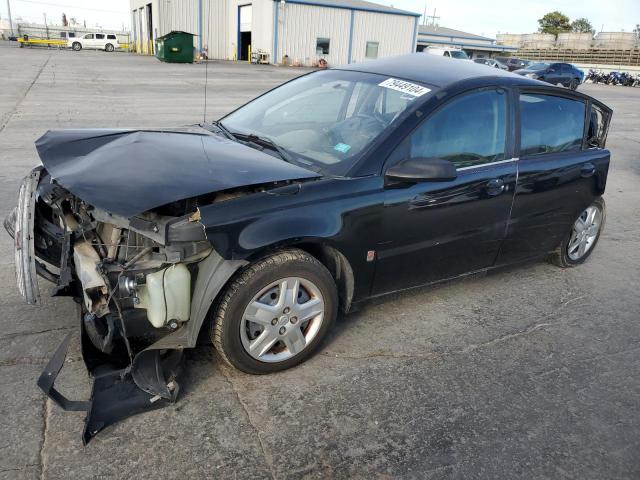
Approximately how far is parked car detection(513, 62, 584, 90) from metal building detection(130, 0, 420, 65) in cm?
1128

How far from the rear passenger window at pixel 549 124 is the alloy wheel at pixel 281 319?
76.6 inches

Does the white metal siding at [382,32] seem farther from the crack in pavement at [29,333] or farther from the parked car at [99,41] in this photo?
the crack in pavement at [29,333]

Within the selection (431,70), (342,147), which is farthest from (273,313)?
(431,70)

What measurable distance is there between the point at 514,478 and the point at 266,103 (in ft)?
9.98

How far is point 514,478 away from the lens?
2352 mm

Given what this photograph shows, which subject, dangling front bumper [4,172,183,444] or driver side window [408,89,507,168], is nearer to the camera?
dangling front bumper [4,172,183,444]

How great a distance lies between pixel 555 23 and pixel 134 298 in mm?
88412

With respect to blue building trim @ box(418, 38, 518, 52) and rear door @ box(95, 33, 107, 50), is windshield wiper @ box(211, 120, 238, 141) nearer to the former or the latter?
rear door @ box(95, 33, 107, 50)

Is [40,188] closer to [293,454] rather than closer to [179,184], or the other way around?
[179,184]

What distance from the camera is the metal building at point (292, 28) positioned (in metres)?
35.5

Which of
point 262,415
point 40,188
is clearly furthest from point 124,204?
point 262,415

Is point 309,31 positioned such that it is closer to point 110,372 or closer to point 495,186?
point 495,186

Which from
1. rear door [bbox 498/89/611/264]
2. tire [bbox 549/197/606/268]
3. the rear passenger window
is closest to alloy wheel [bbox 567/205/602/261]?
tire [bbox 549/197/606/268]

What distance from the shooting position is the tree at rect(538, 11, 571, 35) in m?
76.6
